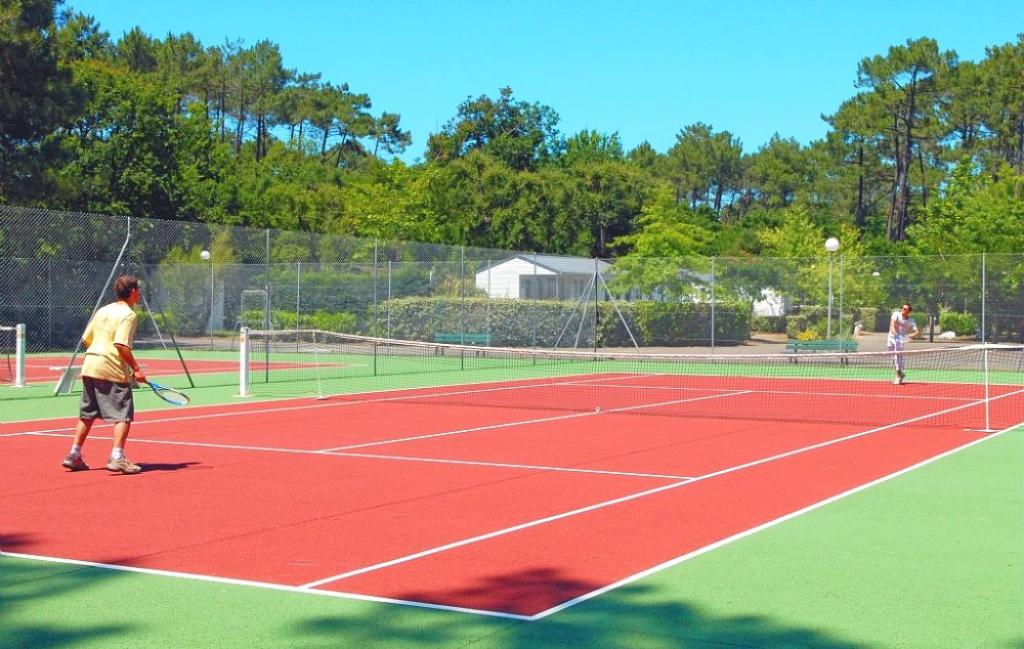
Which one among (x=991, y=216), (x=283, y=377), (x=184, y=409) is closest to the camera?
(x=184, y=409)

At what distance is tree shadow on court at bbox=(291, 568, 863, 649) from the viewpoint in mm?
5566

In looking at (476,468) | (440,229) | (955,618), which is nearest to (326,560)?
(955,618)

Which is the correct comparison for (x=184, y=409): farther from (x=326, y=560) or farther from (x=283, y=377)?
(x=326, y=560)

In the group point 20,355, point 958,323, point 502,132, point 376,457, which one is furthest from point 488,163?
point 376,457

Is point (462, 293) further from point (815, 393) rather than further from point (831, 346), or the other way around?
point (815, 393)

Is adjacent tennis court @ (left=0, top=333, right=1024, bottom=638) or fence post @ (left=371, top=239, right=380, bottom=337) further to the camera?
fence post @ (left=371, top=239, right=380, bottom=337)

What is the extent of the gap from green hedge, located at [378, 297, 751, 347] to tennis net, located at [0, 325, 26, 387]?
1076cm

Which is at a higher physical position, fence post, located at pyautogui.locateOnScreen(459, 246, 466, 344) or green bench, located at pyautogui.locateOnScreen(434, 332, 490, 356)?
fence post, located at pyautogui.locateOnScreen(459, 246, 466, 344)

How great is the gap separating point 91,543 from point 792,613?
443 centimetres

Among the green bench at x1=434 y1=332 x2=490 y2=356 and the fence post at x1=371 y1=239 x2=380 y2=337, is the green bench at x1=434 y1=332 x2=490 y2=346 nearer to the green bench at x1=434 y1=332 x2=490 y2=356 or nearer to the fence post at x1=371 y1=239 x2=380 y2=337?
the green bench at x1=434 y1=332 x2=490 y2=356

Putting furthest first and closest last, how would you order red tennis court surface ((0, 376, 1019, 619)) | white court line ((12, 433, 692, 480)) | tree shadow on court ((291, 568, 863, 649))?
white court line ((12, 433, 692, 480))
red tennis court surface ((0, 376, 1019, 619))
tree shadow on court ((291, 568, 863, 649))

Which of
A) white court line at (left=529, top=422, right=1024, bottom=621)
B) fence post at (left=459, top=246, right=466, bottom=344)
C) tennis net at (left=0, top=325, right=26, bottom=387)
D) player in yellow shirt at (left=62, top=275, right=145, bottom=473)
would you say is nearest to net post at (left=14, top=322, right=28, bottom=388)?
tennis net at (left=0, top=325, right=26, bottom=387)

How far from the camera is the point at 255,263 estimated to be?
27922 mm

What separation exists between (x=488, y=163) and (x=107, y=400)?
57.5 meters
